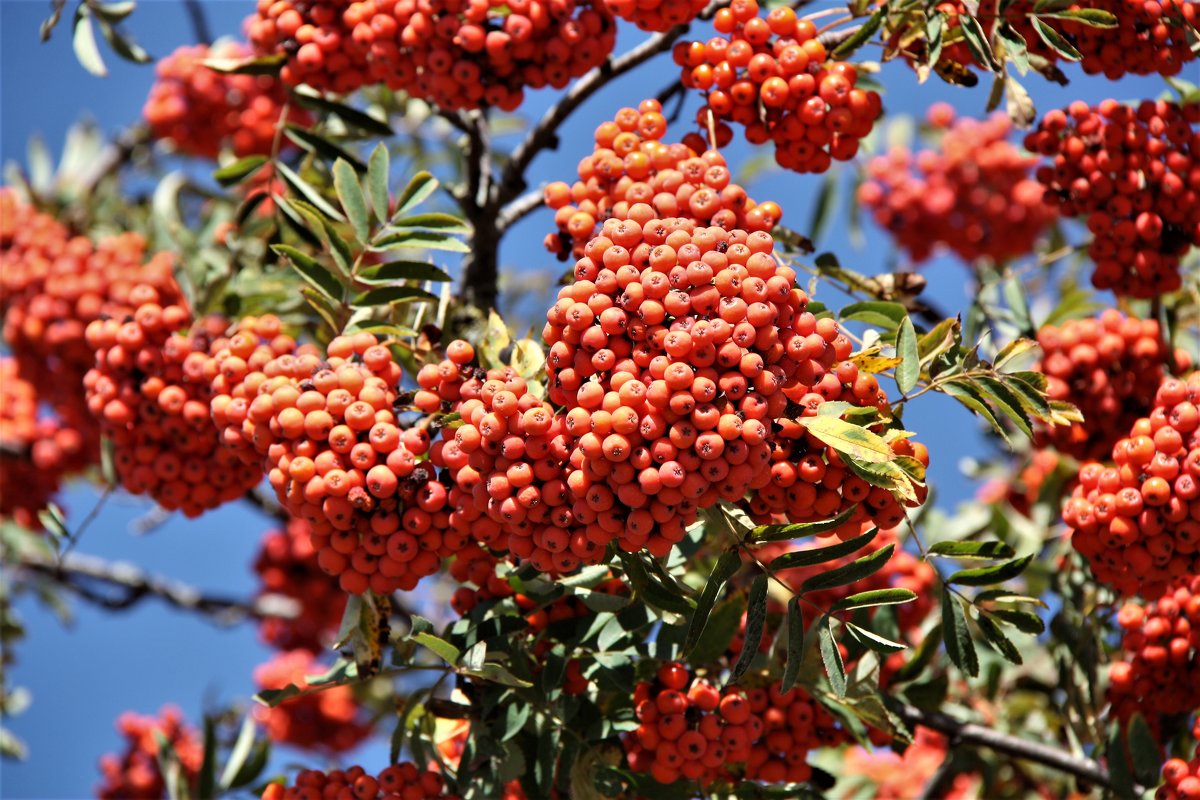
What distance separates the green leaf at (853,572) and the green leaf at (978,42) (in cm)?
147

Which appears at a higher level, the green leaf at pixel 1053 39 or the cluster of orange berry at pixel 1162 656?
the green leaf at pixel 1053 39

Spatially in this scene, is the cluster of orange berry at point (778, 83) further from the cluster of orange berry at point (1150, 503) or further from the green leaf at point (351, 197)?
the cluster of orange berry at point (1150, 503)

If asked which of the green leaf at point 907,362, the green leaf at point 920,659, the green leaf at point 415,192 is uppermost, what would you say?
the green leaf at point 415,192

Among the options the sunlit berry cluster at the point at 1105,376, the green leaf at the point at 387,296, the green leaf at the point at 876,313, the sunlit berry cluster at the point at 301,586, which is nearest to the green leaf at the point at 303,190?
the green leaf at the point at 387,296

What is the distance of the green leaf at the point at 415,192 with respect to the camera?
3968mm

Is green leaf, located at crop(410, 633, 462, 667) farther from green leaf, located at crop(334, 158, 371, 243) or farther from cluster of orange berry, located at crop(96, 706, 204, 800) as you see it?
cluster of orange berry, located at crop(96, 706, 204, 800)

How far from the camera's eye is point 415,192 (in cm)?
402

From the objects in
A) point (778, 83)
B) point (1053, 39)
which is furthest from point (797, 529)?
point (1053, 39)

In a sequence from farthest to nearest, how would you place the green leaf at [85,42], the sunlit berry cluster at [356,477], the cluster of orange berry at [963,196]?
the cluster of orange berry at [963,196] < the green leaf at [85,42] < the sunlit berry cluster at [356,477]

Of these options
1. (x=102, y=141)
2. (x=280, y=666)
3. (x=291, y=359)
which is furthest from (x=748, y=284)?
(x=102, y=141)

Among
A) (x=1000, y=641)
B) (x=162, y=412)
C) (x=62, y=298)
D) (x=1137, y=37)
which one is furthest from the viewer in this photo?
(x=62, y=298)

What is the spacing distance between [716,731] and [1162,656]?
5.23ft

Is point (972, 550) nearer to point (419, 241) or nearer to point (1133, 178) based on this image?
point (1133, 178)

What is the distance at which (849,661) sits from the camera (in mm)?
3984
